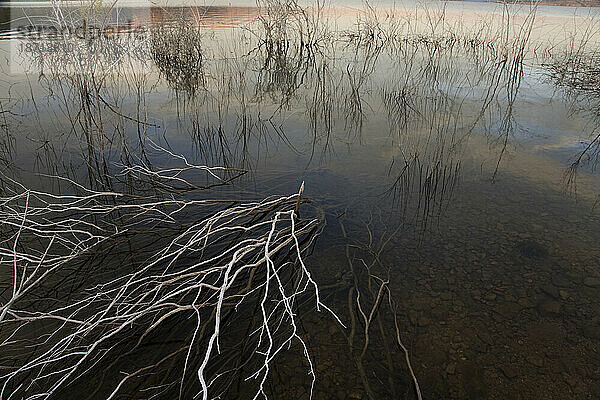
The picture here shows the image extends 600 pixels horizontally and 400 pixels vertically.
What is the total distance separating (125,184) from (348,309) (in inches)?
73.6

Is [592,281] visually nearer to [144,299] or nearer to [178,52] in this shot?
[144,299]

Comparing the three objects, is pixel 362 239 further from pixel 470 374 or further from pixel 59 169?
pixel 59 169

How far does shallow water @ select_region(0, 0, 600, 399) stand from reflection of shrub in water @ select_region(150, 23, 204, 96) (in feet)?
0.11

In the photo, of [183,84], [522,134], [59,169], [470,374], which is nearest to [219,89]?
[183,84]

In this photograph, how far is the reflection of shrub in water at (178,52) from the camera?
5535mm

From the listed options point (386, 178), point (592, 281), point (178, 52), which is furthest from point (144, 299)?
point (178, 52)

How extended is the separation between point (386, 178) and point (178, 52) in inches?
165

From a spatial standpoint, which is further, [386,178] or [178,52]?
[178,52]

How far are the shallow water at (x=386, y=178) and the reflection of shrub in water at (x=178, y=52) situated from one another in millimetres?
35

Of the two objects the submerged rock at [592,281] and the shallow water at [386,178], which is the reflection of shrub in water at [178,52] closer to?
the shallow water at [386,178]

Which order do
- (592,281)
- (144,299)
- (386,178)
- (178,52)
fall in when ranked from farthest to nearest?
(178,52) < (386,178) < (592,281) < (144,299)

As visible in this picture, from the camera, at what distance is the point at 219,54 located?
6516 millimetres

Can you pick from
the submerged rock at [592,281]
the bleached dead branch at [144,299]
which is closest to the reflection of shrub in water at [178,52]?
the bleached dead branch at [144,299]

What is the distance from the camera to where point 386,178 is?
3.05 m
